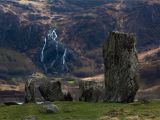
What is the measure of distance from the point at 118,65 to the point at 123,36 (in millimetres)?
3994

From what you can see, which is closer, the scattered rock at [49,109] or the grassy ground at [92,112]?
the grassy ground at [92,112]

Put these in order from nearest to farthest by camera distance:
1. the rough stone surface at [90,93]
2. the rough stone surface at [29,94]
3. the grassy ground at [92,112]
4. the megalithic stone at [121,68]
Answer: the grassy ground at [92,112], the megalithic stone at [121,68], the rough stone surface at [90,93], the rough stone surface at [29,94]

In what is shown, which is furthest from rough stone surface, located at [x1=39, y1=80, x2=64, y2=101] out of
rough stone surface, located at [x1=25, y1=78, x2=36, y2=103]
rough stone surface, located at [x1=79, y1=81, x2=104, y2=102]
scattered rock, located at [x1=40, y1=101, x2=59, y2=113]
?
scattered rock, located at [x1=40, y1=101, x2=59, y2=113]

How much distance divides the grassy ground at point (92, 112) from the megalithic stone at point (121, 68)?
4.05 meters

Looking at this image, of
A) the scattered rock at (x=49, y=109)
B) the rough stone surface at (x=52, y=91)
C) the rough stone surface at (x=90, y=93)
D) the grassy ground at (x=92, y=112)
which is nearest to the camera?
the grassy ground at (x=92, y=112)

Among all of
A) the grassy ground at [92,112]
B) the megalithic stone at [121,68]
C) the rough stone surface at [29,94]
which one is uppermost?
the megalithic stone at [121,68]

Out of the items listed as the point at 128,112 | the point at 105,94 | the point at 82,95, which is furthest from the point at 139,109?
the point at 82,95

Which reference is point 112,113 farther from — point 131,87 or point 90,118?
point 131,87

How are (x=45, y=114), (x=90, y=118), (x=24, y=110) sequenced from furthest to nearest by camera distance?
1. (x=24, y=110)
2. (x=45, y=114)
3. (x=90, y=118)

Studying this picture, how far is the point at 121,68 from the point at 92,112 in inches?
506

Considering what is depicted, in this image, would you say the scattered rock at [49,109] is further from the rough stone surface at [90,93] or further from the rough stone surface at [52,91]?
the rough stone surface at [52,91]

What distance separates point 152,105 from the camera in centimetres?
5984

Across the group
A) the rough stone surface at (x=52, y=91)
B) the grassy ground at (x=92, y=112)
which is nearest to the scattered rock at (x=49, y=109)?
the grassy ground at (x=92, y=112)

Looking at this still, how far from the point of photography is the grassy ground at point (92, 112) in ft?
166
